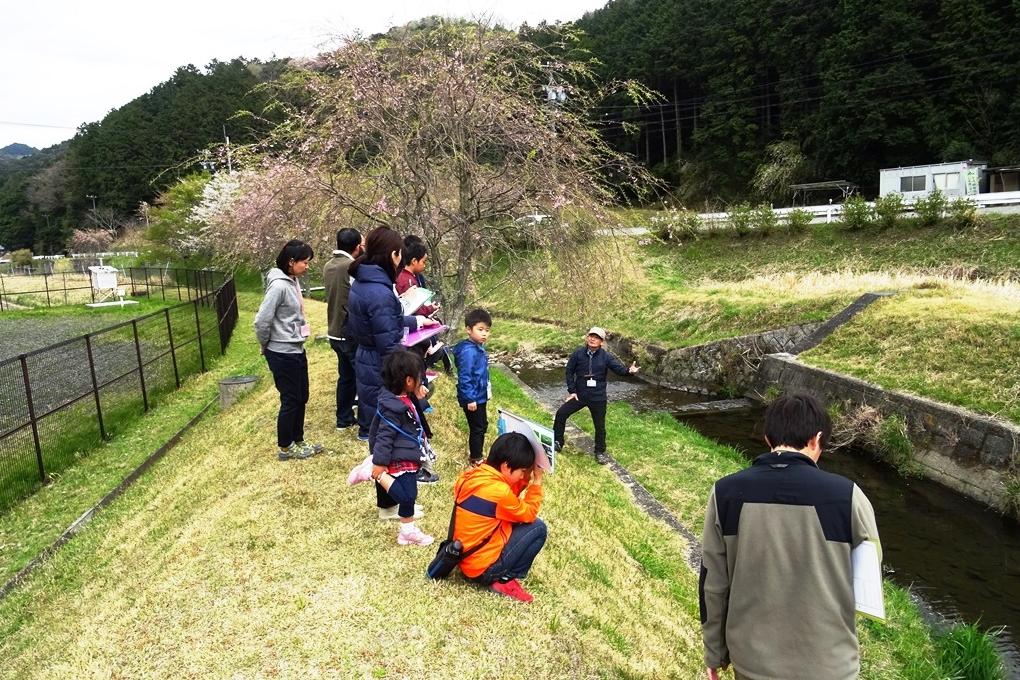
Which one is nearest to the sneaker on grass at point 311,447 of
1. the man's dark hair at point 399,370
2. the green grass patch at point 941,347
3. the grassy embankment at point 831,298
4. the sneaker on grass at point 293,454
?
the sneaker on grass at point 293,454

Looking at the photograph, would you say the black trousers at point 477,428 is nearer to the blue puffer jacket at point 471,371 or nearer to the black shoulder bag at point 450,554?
the blue puffer jacket at point 471,371

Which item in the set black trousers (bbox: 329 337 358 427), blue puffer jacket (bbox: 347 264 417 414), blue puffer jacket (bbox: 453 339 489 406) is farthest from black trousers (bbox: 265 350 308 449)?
blue puffer jacket (bbox: 453 339 489 406)

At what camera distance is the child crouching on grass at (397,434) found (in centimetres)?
386

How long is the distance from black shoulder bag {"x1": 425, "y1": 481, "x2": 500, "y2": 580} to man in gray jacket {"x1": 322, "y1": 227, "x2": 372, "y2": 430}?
2381mm

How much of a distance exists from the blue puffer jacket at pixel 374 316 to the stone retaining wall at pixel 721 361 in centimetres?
1016

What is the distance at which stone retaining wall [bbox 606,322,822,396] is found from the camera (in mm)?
13328

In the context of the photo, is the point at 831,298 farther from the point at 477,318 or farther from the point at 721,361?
the point at 477,318

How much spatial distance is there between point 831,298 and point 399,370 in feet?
41.4

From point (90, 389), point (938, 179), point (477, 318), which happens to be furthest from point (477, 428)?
point (938, 179)

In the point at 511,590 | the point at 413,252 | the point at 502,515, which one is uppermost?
the point at 413,252

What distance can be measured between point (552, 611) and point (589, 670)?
1.40 ft

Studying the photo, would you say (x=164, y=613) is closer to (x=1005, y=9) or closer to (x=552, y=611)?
(x=552, y=611)

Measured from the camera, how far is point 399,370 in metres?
3.84

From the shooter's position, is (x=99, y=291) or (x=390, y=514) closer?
(x=390, y=514)
